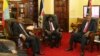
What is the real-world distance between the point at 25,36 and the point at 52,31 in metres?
1.57

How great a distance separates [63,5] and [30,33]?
185 inches

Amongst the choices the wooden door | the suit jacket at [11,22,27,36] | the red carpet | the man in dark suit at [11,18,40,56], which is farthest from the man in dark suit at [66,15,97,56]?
the wooden door

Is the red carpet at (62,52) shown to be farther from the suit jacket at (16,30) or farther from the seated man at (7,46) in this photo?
the seated man at (7,46)

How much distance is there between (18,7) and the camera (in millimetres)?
10055

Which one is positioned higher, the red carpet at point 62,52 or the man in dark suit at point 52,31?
the man in dark suit at point 52,31

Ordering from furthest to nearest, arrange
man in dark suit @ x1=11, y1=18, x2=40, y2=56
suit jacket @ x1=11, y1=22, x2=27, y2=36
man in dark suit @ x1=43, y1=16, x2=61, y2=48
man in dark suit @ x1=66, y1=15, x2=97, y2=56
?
1. man in dark suit @ x1=43, y1=16, x2=61, y2=48
2. man in dark suit @ x1=66, y1=15, x2=97, y2=56
3. suit jacket @ x1=11, y1=22, x2=27, y2=36
4. man in dark suit @ x1=11, y1=18, x2=40, y2=56

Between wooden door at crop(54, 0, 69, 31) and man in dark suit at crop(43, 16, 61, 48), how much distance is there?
3161 millimetres

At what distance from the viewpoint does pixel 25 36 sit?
687cm

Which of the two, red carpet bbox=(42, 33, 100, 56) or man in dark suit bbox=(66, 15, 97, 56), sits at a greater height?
man in dark suit bbox=(66, 15, 97, 56)

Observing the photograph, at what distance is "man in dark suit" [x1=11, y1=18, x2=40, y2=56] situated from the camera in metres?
6.75

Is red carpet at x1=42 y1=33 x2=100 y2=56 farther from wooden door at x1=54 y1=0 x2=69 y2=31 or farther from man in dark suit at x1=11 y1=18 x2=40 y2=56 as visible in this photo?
wooden door at x1=54 y1=0 x2=69 y2=31

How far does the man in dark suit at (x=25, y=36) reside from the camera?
675 cm

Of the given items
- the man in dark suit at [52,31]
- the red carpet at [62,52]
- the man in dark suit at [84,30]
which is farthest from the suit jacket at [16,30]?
the man in dark suit at [84,30]

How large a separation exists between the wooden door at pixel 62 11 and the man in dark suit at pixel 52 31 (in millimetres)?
3161
